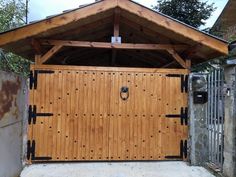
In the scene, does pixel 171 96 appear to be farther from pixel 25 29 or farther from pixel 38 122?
pixel 25 29

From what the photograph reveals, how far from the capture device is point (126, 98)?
22.3 feet

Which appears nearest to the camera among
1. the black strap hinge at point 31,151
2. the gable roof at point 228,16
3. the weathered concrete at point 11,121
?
the weathered concrete at point 11,121

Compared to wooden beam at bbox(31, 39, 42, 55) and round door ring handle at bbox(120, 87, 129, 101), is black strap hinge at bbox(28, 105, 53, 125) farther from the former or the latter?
round door ring handle at bbox(120, 87, 129, 101)

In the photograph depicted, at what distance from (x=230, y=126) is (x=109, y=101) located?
259cm

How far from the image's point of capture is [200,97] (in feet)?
22.0

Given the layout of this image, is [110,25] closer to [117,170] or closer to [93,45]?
[93,45]

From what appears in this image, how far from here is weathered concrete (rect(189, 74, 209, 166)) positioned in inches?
261

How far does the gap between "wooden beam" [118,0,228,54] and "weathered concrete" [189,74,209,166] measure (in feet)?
2.55

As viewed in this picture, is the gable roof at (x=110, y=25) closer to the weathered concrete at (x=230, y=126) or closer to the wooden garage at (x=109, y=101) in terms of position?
the wooden garage at (x=109, y=101)

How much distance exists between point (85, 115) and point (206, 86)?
2.63m

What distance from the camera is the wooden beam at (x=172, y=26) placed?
598 cm

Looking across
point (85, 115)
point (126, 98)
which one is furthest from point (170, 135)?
point (85, 115)

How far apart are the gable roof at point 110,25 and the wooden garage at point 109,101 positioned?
0.10 ft

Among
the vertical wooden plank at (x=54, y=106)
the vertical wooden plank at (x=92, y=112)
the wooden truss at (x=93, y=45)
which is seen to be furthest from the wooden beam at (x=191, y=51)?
the vertical wooden plank at (x=54, y=106)
